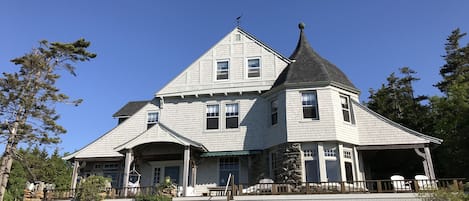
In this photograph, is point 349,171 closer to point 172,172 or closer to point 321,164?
point 321,164

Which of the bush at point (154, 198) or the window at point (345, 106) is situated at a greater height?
the window at point (345, 106)

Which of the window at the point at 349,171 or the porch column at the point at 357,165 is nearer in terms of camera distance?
the window at the point at 349,171

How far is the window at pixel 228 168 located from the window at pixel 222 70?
4791 mm

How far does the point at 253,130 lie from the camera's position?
1989 centimetres

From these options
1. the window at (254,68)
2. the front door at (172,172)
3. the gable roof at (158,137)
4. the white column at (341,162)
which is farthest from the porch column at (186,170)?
the white column at (341,162)

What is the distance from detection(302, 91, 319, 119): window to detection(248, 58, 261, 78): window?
3.50 metres

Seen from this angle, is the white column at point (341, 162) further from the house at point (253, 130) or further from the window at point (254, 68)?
the window at point (254, 68)

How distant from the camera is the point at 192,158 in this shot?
1941 cm

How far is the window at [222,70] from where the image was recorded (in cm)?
2155

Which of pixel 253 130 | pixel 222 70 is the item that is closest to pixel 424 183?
pixel 253 130

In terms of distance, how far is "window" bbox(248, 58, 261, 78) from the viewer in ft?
69.4

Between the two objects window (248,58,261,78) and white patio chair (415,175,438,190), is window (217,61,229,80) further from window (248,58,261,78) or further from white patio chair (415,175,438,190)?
white patio chair (415,175,438,190)

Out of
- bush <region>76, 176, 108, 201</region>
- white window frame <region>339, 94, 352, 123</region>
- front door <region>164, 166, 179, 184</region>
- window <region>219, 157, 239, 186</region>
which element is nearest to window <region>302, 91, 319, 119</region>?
white window frame <region>339, 94, 352, 123</region>

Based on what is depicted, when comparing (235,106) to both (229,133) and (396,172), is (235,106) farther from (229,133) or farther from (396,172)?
(396,172)
